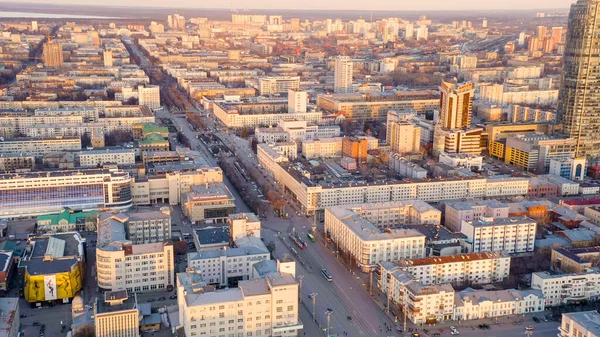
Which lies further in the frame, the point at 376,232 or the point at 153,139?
the point at 153,139

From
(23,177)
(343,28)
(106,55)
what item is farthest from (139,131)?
(343,28)

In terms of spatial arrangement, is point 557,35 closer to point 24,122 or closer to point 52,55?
point 52,55

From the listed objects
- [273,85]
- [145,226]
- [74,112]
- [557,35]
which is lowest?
[145,226]

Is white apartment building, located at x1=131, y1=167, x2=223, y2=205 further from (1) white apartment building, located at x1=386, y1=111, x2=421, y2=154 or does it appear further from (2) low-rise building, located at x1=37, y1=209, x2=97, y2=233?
(1) white apartment building, located at x1=386, y1=111, x2=421, y2=154

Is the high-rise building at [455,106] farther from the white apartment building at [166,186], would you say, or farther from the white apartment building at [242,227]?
the white apartment building at [242,227]

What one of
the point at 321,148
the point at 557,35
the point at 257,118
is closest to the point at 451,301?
the point at 321,148

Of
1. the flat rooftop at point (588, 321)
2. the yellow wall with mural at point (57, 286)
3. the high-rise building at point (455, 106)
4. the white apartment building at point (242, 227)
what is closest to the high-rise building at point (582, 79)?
the high-rise building at point (455, 106)

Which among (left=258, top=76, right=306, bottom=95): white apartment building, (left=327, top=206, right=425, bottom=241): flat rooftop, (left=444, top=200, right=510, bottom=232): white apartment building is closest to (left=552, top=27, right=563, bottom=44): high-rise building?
(left=258, top=76, right=306, bottom=95): white apartment building
